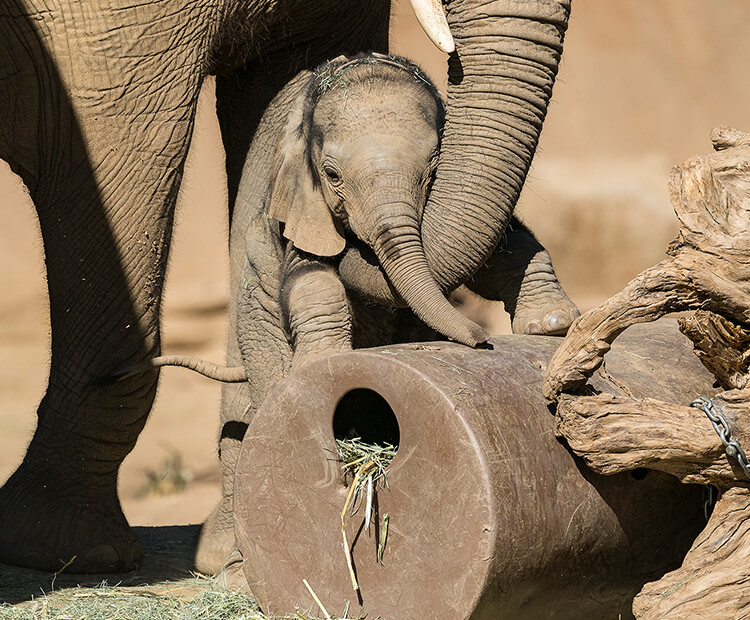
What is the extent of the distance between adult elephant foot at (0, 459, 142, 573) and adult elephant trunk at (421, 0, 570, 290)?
1.58m

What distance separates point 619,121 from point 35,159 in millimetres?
5961

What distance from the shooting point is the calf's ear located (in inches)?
130

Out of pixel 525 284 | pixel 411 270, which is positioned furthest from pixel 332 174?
pixel 525 284

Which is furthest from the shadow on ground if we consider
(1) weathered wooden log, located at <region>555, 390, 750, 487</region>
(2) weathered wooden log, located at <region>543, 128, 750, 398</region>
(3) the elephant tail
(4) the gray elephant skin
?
(2) weathered wooden log, located at <region>543, 128, 750, 398</region>

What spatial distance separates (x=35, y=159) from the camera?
139 inches

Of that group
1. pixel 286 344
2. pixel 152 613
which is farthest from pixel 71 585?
pixel 286 344

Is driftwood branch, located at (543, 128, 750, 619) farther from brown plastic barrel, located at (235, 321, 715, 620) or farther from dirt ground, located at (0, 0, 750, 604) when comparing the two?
dirt ground, located at (0, 0, 750, 604)

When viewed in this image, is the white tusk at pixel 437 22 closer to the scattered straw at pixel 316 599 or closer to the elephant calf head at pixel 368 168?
the elephant calf head at pixel 368 168

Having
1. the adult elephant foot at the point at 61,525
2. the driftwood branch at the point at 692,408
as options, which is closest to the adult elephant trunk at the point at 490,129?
the driftwood branch at the point at 692,408

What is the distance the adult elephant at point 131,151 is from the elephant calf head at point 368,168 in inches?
3.7

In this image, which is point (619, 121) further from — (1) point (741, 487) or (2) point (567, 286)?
(1) point (741, 487)

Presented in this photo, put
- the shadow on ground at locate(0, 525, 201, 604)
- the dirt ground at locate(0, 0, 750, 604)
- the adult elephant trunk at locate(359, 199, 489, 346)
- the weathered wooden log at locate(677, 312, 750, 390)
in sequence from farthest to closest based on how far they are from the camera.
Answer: the dirt ground at locate(0, 0, 750, 604) < the shadow on ground at locate(0, 525, 201, 604) < the adult elephant trunk at locate(359, 199, 489, 346) < the weathered wooden log at locate(677, 312, 750, 390)

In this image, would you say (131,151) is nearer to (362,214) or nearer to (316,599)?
(362,214)

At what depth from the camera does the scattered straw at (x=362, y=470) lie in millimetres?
2559
